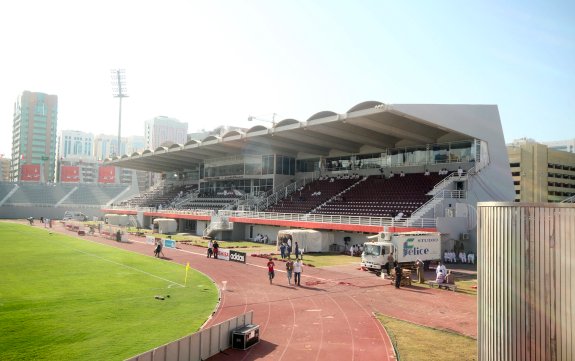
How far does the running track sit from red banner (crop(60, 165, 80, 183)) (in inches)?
5607

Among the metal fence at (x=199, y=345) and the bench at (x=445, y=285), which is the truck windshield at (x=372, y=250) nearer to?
the bench at (x=445, y=285)

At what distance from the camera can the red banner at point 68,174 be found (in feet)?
498

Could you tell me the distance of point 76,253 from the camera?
35000 millimetres

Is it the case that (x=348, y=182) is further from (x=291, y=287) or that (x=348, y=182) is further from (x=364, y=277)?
(x=291, y=287)

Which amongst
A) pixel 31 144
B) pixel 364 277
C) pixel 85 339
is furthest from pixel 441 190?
pixel 31 144

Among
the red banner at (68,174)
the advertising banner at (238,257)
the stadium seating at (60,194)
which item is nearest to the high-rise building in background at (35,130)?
the red banner at (68,174)

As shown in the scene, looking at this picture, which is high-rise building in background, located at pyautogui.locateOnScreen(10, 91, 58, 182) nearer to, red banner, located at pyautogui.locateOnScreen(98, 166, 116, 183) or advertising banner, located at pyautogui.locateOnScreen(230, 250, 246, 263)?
red banner, located at pyautogui.locateOnScreen(98, 166, 116, 183)

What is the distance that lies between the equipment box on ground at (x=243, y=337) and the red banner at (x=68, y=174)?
15767 cm

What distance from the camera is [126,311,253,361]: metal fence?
10305 millimetres

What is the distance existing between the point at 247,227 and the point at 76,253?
2306 cm

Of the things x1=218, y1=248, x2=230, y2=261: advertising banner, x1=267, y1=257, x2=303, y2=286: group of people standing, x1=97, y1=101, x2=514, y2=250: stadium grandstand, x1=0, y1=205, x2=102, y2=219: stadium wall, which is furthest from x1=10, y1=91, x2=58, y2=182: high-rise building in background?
x1=267, y1=257, x2=303, y2=286: group of people standing

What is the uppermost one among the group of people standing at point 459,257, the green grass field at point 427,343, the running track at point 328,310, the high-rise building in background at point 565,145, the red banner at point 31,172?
the high-rise building in background at point 565,145

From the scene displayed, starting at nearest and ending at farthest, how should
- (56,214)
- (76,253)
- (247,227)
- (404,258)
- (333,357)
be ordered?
(333,357) → (404,258) → (76,253) → (247,227) → (56,214)

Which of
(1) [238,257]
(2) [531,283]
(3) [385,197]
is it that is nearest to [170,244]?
(1) [238,257]
